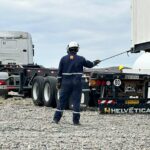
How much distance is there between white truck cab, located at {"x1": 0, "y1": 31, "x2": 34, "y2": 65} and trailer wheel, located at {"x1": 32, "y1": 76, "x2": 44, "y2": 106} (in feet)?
16.9

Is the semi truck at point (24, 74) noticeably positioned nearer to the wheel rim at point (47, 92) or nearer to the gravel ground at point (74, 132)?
the wheel rim at point (47, 92)

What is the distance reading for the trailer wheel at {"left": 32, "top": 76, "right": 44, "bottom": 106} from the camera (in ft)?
59.0

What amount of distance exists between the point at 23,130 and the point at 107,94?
5.28 m

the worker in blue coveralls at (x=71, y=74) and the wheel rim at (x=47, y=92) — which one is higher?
the worker in blue coveralls at (x=71, y=74)

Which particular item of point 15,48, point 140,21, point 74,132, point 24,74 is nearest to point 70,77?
point 74,132

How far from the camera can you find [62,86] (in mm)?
12328

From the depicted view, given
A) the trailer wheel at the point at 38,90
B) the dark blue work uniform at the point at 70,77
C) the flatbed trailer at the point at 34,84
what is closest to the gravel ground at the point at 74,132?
the dark blue work uniform at the point at 70,77

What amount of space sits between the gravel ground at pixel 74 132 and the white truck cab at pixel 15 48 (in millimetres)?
9117

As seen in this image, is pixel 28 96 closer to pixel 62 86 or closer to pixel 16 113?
pixel 16 113

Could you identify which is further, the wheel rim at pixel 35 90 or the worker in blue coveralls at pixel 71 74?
the wheel rim at pixel 35 90

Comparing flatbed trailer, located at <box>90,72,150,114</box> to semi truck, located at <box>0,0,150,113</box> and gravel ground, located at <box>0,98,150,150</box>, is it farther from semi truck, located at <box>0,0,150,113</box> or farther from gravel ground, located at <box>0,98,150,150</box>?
gravel ground, located at <box>0,98,150,150</box>

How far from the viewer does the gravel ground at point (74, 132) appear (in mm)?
8523

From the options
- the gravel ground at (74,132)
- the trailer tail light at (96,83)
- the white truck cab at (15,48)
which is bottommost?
the gravel ground at (74,132)

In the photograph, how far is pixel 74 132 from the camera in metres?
10.4
